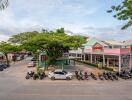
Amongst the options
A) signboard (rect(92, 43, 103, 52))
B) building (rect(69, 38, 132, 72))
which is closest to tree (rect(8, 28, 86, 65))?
building (rect(69, 38, 132, 72))

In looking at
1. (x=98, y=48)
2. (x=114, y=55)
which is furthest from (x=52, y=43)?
(x=98, y=48)

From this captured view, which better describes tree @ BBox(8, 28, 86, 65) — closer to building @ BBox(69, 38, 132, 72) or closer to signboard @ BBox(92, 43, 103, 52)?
building @ BBox(69, 38, 132, 72)

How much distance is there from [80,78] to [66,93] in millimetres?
11325

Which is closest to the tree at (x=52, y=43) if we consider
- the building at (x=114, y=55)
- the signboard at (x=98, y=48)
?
the building at (x=114, y=55)

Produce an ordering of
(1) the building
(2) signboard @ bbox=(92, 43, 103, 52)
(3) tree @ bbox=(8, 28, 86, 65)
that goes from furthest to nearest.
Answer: (2) signboard @ bbox=(92, 43, 103, 52)
(3) tree @ bbox=(8, 28, 86, 65)
(1) the building

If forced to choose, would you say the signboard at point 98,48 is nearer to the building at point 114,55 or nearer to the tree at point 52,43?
the building at point 114,55

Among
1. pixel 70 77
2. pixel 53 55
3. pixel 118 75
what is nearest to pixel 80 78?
pixel 70 77

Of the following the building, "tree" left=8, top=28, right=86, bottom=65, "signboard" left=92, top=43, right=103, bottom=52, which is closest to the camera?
the building

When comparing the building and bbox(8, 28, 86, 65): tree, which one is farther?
bbox(8, 28, 86, 65): tree

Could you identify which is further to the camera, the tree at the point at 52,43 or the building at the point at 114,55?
the tree at the point at 52,43

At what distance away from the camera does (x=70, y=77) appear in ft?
123

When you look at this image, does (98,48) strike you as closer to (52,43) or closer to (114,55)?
(114,55)

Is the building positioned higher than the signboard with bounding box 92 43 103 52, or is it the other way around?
the signboard with bounding box 92 43 103 52

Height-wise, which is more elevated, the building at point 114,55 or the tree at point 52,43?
the tree at point 52,43
